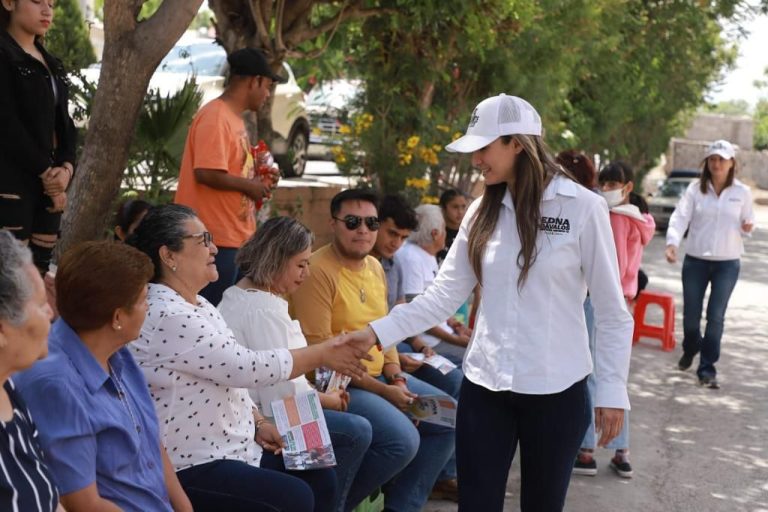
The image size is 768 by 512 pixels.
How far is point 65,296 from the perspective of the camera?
3205 millimetres

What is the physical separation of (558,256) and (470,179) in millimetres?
8270

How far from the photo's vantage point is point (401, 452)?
4.87 m

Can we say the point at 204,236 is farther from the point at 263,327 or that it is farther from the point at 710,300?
the point at 710,300

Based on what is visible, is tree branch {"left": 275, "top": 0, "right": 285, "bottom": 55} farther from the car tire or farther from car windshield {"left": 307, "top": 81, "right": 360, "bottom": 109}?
the car tire

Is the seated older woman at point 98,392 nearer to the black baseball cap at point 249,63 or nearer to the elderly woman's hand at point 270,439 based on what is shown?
the elderly woman's hand at point 270,439

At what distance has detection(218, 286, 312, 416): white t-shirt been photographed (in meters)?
4.48

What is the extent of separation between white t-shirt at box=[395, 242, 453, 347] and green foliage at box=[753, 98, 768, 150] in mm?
56446

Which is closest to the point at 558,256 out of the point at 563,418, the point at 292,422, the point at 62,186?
the point at 563,418

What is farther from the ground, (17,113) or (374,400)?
(17,113)

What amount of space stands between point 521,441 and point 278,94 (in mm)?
10392

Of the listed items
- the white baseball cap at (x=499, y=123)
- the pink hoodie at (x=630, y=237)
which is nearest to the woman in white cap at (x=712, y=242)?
the pink hoodie at (x=630, y=237)

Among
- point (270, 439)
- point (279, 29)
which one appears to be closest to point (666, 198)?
point (279, 29)

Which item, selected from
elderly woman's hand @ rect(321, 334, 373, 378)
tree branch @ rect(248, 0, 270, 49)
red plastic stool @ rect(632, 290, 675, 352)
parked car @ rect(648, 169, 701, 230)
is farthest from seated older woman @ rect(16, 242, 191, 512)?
parked car @ rect(648, 169, 701, 230)

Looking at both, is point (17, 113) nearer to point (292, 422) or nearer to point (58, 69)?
point (58, 69)
